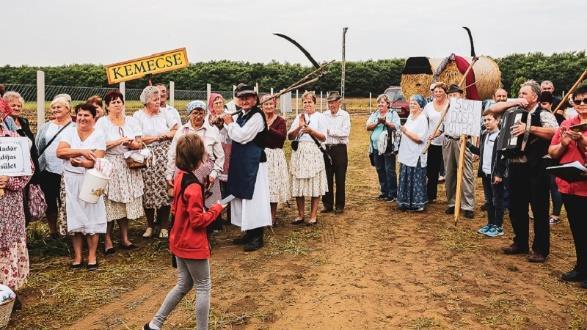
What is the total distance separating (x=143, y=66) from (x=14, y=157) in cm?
314

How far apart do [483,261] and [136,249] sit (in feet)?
13.4

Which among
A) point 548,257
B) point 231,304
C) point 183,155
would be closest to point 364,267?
point 231,304

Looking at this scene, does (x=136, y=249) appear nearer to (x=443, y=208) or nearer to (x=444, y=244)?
(x=444, y=244)

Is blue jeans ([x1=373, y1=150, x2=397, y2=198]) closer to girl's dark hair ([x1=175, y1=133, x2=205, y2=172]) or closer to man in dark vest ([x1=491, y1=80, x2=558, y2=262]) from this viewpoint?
man in dark vest ([x1=491, y1=80, x2=558, y2=262])

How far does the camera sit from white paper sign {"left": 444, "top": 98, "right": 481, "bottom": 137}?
21.9 feet

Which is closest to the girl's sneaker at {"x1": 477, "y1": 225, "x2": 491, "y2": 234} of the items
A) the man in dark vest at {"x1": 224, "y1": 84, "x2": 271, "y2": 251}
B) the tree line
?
the man in dark vest at {"x1": 224, "y1": 84, "x2": 271, "y2": 251}

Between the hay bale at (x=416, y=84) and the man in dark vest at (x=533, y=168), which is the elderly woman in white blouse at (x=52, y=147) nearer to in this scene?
the man in dark vest at (x=533, y=168)

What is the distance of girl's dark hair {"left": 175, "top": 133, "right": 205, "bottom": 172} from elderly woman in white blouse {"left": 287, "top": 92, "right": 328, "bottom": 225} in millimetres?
3485

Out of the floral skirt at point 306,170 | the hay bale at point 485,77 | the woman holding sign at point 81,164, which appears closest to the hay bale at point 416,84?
the hay bale at point 485,77

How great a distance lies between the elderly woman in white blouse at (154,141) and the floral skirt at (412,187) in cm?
372

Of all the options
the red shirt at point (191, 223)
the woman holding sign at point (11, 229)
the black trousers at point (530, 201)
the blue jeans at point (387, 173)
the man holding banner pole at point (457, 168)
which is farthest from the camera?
the blue jeans at point (387, 173)

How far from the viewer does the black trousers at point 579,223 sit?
4668 millimetres

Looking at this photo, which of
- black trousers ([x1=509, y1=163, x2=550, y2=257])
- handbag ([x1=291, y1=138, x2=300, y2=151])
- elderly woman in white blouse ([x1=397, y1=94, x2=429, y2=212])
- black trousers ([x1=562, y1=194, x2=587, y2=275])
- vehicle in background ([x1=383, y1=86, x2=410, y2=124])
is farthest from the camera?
vehicle in background ([x1=383, y1=86, x2=410, y2=124])

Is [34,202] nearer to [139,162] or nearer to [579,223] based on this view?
[139,162]
